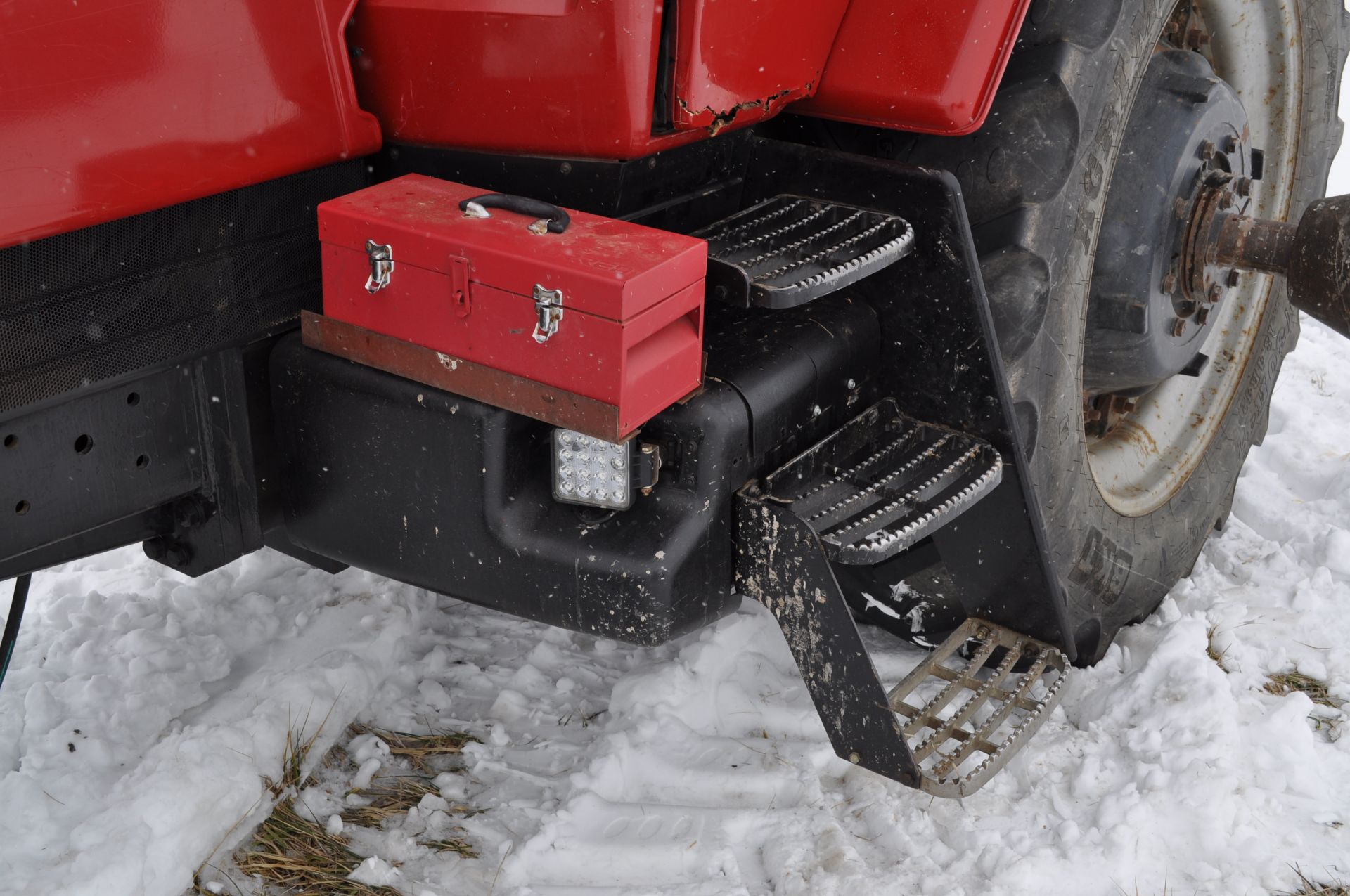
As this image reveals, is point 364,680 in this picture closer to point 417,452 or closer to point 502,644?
point 502,644

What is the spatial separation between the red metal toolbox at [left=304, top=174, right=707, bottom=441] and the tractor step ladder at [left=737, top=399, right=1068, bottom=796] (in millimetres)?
234

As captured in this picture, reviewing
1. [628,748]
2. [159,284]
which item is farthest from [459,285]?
[628,748]

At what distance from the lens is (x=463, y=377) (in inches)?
62.3

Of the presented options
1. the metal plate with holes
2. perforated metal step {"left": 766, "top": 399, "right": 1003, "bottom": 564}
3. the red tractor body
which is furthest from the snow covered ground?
the red tractor body

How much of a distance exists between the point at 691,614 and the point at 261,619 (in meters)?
1.05

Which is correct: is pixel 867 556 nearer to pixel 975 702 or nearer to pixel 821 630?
pixel 821 630

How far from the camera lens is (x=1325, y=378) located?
11.3ft

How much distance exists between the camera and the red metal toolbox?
1.46 metres

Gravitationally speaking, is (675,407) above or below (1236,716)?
above

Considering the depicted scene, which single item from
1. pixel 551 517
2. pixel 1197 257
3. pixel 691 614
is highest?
pixel 1197 257

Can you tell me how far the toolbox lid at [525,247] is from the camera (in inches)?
56.8

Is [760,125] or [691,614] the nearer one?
[691,614]

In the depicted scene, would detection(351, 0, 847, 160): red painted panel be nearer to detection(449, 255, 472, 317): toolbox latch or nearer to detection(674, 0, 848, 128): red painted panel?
detection(674, 0, 848, 128): red painted panel

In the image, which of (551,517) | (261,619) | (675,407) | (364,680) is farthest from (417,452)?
(261,619)
